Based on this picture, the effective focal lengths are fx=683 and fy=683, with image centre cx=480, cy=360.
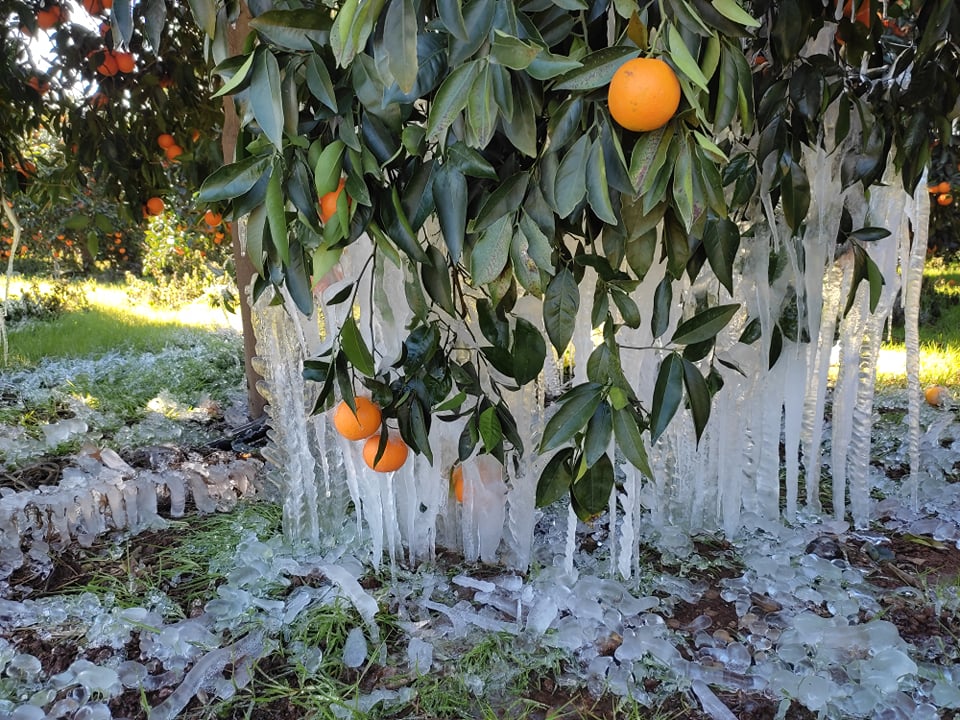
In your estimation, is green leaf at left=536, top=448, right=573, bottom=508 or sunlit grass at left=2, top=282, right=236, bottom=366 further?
sunlit grass at left=2, top=282, right=236, bottom=366

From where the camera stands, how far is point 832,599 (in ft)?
3.89

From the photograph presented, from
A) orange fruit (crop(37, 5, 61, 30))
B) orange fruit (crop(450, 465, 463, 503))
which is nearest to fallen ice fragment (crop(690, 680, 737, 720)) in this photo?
orange fruit (crop(450, 465, 463, 503))

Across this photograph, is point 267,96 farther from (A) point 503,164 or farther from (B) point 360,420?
(B) point 360,420

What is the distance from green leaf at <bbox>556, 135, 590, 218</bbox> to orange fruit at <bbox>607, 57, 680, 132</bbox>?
47 mm

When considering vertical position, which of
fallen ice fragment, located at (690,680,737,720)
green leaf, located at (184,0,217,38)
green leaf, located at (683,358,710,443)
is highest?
green leaf, located at (184,0,217,38)

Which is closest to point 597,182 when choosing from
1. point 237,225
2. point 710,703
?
point 710,703

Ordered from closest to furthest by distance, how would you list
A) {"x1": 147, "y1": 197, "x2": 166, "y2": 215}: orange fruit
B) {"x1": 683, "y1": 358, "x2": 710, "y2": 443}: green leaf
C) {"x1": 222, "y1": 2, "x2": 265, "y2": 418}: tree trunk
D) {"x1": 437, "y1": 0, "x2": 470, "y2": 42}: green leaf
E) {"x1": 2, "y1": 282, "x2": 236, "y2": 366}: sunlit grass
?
{"x1": 437, "y1": 0, "x2": 470, "y2": 42}: green leaf
{"x1": 683, "y1": 358, "x2": 710, "y2": 443}: green leaf
{"x1": 222, "y1": 2, "x2": 265, "y2": 418}: tree trunk
{"x1": 147, "y1": 197, "x2": 166, "y2": 215}: orange fruit
{"x1": 2, "y1": 282, "x2": 236, "y2": 366}: sunlit grass

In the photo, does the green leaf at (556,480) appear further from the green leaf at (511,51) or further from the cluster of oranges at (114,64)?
the cluster of oranges at (114,64)

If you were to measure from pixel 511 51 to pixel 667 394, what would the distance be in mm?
395

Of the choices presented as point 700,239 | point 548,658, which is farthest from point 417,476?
point 700,239

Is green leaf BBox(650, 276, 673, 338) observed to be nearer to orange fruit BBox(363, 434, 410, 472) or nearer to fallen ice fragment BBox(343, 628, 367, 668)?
orange fruit BBox(363, 434, 410, 472)

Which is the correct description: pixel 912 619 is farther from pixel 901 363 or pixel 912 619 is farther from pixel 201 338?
pixel 201 338

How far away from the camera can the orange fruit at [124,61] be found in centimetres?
233

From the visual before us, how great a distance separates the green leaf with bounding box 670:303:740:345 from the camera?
0.79 meters
